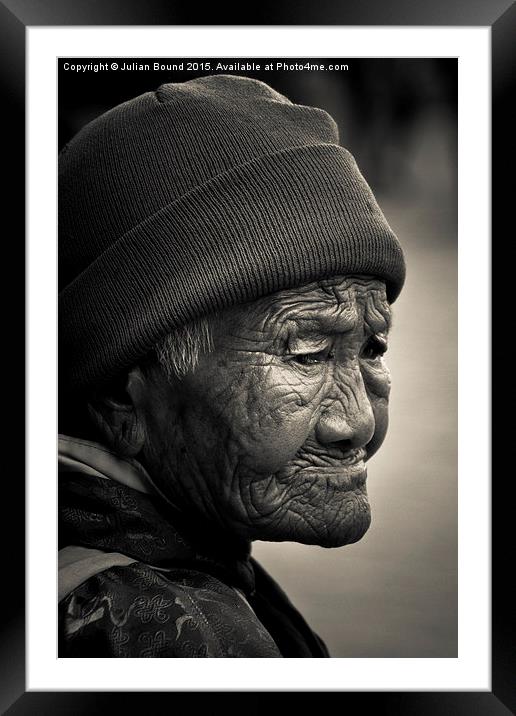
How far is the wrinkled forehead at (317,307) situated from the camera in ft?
8.59

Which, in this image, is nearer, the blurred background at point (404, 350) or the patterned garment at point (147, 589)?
the patterned garment at point (147, 589)

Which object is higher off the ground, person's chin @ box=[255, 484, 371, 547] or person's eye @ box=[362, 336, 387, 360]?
person's eye @ box=[362, 336, 387, 360]

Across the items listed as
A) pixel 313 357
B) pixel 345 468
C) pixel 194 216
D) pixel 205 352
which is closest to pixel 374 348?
pixel 313 357

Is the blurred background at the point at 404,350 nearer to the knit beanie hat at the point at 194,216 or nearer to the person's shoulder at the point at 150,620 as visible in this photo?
the knit beanie hat at the point at 194,216

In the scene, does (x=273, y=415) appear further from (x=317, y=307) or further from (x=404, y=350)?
(x=404, y=350)

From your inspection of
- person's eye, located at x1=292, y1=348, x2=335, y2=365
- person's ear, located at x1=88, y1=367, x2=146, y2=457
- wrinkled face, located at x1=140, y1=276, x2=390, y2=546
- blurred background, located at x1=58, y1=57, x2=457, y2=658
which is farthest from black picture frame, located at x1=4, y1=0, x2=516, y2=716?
person's eye, located at x1=292, y1=348, x2=335, y2=365

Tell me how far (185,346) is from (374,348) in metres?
0.58

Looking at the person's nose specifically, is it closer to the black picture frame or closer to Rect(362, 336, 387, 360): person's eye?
Rect(362, 336, 387, 360): person's eye

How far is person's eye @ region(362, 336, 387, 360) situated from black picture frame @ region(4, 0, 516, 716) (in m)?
0.32

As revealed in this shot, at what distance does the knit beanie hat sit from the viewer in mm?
A: 2562

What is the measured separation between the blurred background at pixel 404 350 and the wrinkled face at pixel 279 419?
0.36m
